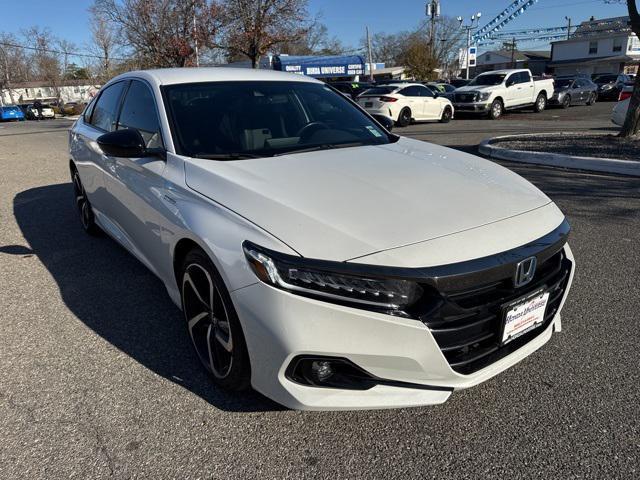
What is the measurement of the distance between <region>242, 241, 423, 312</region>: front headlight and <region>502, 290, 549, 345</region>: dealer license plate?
48 centimetres

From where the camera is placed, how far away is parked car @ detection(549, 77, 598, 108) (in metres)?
23.6

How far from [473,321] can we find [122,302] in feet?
8.76

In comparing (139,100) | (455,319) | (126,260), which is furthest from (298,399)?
(126,260)

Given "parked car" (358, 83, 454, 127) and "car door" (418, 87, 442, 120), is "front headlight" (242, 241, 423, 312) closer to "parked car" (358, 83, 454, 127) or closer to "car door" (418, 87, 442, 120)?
"parked car" (358, 83, 454, 127)

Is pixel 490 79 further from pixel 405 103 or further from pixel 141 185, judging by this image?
pixel 141 185

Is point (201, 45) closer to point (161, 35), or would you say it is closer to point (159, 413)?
point (161, 35)

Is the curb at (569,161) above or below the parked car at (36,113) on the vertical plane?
above

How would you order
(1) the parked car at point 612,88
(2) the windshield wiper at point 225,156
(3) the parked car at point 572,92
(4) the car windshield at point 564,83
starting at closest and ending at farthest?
(2) the windshield wiper at point 225,156, (3) the parked car at point 572,92, (4) the car windshield at point 564,83, (1) the parked car at point 612,88

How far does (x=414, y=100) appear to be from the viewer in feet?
57.5

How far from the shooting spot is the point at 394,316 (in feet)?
6.36

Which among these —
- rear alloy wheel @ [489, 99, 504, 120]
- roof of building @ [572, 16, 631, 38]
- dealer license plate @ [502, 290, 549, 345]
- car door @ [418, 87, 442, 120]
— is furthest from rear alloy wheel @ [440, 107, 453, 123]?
roof of building @ [572, 16, 631, 38]

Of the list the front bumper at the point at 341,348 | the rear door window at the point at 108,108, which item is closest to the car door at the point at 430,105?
the rear door window at the point at 108,108

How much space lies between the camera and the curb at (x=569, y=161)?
7.43 m

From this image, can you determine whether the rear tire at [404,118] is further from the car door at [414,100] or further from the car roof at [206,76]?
the car roof at [206,76]
